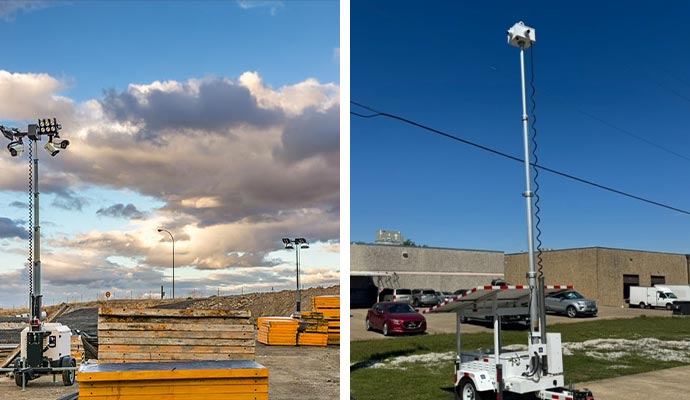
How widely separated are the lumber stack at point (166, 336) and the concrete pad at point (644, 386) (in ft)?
20.9

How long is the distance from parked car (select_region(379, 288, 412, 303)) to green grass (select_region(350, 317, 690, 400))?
19263 mm

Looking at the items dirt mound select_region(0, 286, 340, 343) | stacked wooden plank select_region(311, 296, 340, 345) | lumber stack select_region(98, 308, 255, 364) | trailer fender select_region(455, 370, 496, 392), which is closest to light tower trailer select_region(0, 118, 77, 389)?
lumber stack select_region(98, 308, 255, 364)

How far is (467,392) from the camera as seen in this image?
11070 mm

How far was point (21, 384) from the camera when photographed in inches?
653

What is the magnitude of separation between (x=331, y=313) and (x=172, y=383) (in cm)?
2154

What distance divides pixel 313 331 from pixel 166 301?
46.5 m

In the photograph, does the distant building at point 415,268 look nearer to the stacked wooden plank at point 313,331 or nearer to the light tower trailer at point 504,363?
the stacked wooden plank at point 313,331

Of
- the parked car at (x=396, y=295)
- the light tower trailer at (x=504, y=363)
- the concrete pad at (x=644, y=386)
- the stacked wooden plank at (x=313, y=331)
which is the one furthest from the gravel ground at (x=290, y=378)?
the parked car at (x=396, y=295)

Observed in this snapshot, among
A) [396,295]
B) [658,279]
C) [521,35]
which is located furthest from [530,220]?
[658,279]

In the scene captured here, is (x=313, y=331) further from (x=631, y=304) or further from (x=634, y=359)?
(x=631, y=304)

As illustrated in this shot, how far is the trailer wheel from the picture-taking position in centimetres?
1072

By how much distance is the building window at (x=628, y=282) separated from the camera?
54.0 metres

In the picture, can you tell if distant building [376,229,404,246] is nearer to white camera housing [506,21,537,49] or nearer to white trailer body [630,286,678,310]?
white trailer body [630,286,678,310]

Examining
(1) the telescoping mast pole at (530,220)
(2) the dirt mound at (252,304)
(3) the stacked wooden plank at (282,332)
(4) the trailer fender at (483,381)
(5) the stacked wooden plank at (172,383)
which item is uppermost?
(1) the telescoping mast pole at (530,220)
